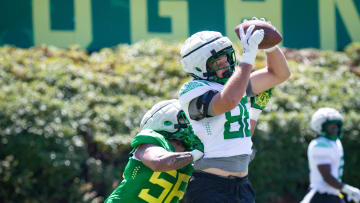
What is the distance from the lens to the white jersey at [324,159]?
614 cm

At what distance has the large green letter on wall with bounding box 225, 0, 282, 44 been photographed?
11539 millimetres

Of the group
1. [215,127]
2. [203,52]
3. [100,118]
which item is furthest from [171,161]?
[100,118]

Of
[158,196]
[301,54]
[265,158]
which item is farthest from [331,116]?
[301,54]

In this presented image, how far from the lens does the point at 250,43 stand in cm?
318

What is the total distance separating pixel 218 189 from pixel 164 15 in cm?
822

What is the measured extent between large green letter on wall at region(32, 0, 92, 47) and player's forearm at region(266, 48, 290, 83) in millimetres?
7626

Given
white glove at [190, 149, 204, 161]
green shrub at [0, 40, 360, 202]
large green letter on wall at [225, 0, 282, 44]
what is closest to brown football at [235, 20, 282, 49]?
white glove at [190, 149, 204, 161]

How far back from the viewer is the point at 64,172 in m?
6.50

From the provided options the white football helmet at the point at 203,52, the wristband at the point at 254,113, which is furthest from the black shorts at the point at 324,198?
the white football helmet at the point at 203,52

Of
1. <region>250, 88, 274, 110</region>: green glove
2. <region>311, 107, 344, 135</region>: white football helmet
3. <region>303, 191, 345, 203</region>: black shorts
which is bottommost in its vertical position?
<region>303, 191, 345, 203</region>: black shorts

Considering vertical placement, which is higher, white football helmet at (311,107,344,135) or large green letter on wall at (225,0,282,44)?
large green letter on wall at (225,0,282,44)

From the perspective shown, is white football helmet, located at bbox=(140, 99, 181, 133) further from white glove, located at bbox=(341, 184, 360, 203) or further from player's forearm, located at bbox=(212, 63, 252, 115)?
white glove, located at bbox=(341, 184, 360, 203)

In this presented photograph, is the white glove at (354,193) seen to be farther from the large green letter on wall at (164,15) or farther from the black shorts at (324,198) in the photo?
the large green letter on wall at (164,15)

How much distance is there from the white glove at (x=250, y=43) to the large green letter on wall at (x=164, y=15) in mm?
7993
